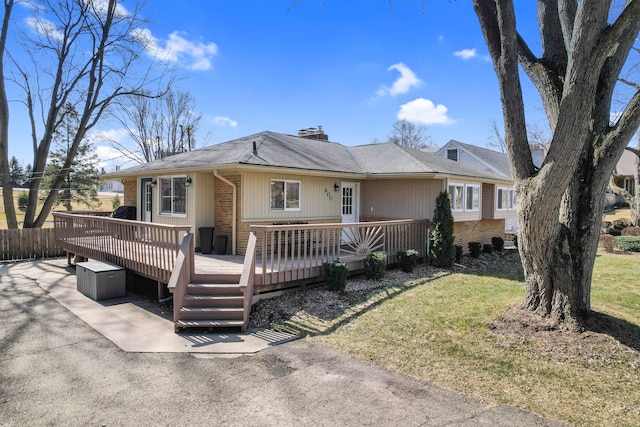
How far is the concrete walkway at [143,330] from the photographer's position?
5.75 meters

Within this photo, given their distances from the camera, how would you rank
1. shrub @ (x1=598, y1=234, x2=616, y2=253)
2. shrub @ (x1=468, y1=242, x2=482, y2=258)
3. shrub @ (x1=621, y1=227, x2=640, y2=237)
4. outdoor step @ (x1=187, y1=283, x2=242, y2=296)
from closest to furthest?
outdoor step @ (x1=187, y1=283, x2=242, y2=296) < shrub @ (x1=468, y1=242, x2=482, y2=258) < shrub @ (x1=598, y1=234, x2=616, y2=253) < shrub @ (x1=621, y1=227, x2=640, y2=237)

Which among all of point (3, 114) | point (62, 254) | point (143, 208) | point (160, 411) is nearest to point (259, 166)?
point (143, 208)

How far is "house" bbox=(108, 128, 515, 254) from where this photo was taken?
10.6 metres

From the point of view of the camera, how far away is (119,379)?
464cm

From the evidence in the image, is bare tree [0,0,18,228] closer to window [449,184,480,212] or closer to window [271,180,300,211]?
window [271,180,300,211]

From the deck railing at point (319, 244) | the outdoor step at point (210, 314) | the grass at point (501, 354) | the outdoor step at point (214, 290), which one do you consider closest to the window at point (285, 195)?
the deck railing at point (319, 244)

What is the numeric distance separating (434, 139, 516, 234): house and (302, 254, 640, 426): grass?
5661 mm

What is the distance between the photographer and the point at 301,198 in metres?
11.6

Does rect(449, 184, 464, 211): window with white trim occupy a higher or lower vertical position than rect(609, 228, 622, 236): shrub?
higher

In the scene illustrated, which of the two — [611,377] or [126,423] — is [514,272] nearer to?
[611,377]

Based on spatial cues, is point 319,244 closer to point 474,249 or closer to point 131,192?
point 474,249

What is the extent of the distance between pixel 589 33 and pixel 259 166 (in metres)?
7.11

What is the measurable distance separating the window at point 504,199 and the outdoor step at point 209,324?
42.4 feet

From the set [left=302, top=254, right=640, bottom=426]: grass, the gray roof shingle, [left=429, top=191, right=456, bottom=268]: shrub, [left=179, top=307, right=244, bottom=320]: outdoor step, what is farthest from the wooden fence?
[left=429, top=191, right=456, bottom=268]: shrub
